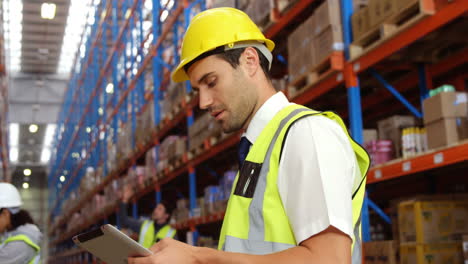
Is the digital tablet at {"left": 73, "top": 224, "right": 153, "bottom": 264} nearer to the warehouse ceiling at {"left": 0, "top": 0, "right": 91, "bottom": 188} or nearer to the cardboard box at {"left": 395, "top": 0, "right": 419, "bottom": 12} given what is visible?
the cardboard box at {"left": 395, "top": 0, "right": 419, "bottom": 12}

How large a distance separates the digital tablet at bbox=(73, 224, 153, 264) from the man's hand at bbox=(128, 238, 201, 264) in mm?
32

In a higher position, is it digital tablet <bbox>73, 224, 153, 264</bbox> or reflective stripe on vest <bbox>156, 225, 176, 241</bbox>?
reflective stripe on vest <bbox>156, 225, 176, 241</bbox>

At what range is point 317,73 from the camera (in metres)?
4.77

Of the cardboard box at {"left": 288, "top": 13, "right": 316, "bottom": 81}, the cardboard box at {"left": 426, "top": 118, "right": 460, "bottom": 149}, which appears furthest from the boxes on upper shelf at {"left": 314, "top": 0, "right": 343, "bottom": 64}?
the cardboard box at {"left": 426, "top": 118, "right": 460, "bottom": 149}

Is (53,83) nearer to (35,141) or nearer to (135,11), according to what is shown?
(35,141)

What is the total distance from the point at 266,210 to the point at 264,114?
351mm

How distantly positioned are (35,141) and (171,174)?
104 ft

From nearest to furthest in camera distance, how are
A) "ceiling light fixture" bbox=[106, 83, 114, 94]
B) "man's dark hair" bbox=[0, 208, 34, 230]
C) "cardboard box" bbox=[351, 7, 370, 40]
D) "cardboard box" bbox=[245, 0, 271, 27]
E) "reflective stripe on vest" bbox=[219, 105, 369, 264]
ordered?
"reflective stripe on vest" bbox=[219, 105, 369, 264]
"cardboard box" bbox=[351, 7, 370, 40]
"man's dark hair" bbox=[0, 208, 34, 230]
"cardboard box" bbox=[245, 0, 271, 27]
"ceiling light fixture" bbox=[106, 83, 114, 94]

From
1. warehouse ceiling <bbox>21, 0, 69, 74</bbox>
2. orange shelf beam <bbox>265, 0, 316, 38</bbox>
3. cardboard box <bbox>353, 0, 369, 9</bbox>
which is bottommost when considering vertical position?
cardboard box <bbox>353, 0, 369, 9</bbox>

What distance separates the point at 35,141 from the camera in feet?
127

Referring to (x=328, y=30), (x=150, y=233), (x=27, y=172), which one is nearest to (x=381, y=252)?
(x=328, y=30)

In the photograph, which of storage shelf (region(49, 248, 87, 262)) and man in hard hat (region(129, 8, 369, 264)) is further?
storage shelf (region(49, 248, 87, 262))

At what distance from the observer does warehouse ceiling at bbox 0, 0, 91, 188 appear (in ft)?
81.8

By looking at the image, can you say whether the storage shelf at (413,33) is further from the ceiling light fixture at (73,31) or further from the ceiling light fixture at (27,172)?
the ceiling light fixture at (27,172)
